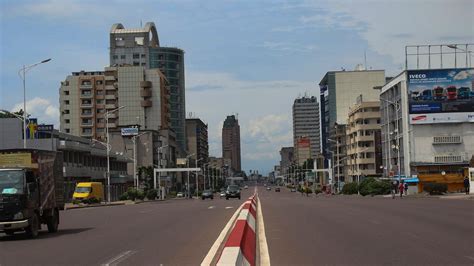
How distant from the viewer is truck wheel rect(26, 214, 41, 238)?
20.6 meters

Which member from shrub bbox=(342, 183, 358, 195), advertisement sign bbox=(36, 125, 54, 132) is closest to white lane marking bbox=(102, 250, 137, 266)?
advertisement sign bbox=(36, 125, 54, 132)

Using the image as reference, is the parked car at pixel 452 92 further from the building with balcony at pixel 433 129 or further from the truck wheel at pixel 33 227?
the truck wheel at pixel 33 227

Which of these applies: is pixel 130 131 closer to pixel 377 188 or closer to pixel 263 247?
pixel 377 188

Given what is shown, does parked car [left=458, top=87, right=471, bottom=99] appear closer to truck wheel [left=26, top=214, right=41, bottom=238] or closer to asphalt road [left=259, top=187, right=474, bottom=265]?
asphalt road [left=259, top=187, right=474, bottom=265]

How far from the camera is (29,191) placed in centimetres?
2044

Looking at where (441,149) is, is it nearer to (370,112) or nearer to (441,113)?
(441,113)

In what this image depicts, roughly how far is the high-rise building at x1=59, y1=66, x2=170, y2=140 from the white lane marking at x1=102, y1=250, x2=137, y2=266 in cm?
13918

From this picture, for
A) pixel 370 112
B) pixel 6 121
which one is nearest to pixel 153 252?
pixel 6 121

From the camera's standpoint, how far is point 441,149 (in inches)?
4168

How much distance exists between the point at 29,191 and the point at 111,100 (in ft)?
456

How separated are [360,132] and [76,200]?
89.6 metres

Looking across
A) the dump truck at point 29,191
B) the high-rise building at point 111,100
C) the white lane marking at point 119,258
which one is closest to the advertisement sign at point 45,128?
the dump truck at point 29,191

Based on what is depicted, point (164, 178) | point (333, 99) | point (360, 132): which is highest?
point (333, 99)

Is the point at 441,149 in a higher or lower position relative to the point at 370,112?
lower
